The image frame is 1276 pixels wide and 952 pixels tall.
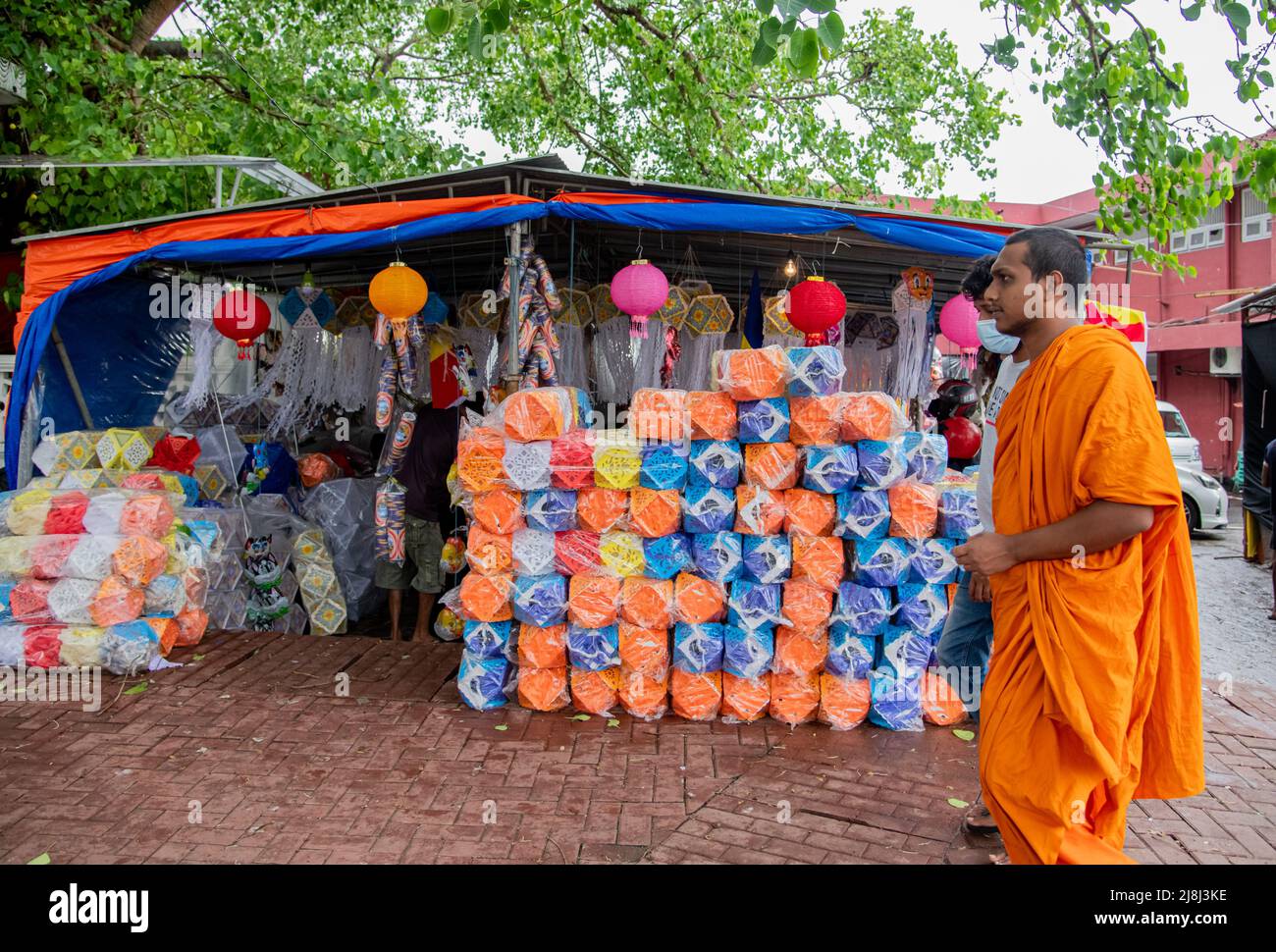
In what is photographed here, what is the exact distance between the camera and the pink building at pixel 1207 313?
15.6 metres

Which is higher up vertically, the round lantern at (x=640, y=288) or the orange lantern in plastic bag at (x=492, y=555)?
the round lantern at (x=640, y=288)

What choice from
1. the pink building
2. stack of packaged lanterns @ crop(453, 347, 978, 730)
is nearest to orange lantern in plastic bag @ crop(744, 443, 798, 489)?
stack of packaged lanterns @ crop(453, 347, 978, 730)

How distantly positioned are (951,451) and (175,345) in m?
6.55

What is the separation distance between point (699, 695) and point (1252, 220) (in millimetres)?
16134

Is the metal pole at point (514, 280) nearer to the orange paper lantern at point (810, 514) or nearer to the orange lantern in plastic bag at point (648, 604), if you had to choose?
the orange lantern in plastic bag at point (648, 604)

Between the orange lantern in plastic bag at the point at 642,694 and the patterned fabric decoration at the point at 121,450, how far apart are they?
3.88 m

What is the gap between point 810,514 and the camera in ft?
14.5

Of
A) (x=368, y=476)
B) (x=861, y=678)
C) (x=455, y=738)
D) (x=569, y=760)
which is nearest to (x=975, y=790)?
(x=861, y=678)

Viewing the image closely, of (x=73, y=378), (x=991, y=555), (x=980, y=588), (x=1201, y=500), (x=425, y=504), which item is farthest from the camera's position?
(x=1201, y=500)

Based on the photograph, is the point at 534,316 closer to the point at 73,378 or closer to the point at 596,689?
the point at 596,689

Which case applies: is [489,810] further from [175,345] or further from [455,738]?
[175,345]

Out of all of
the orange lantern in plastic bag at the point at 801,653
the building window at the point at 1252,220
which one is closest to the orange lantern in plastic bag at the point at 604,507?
the orange lantern in plastic bag at the point at 801,653

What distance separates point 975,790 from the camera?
12.4ft

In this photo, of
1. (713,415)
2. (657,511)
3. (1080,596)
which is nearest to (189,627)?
(657,511)
